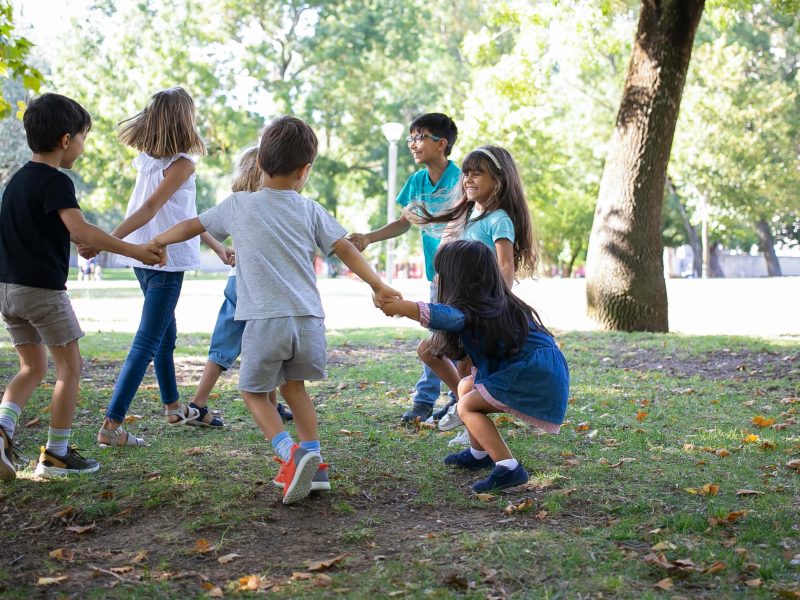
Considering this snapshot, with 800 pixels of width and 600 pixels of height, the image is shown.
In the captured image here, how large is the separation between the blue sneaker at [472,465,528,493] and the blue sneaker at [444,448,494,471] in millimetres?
388

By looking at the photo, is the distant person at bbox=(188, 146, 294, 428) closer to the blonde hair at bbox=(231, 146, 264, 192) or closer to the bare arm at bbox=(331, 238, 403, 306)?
the blonde hair at bbox=(231, 146, 264, 192)

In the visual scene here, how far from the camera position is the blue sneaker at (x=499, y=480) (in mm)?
A: 4418

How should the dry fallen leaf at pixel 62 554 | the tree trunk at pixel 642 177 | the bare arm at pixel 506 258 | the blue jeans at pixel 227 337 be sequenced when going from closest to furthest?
the dry fallen leaf at pixel 62 554, the bare arm at pixel 506 258, the blue jeans at pixel 227 337, the tree trunk at pixel 642 177

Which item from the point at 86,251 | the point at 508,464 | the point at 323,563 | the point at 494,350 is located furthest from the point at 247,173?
the point at 323,563

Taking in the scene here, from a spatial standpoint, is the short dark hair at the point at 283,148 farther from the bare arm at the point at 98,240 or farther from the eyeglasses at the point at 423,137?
the eyeglasses at the point at 423,137

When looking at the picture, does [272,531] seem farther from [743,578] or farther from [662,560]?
[743,578]

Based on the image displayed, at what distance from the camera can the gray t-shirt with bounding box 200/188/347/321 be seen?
4.16 metres

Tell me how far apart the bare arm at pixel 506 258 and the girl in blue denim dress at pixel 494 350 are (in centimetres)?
39

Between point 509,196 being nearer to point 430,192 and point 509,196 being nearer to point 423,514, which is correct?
point 430,192

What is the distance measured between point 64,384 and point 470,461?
7.01ft

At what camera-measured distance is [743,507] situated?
414 cm

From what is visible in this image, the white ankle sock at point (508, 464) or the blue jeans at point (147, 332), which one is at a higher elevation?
the blue jeans at point (147, 332)

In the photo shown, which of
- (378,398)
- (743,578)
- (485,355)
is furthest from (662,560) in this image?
(378,398)

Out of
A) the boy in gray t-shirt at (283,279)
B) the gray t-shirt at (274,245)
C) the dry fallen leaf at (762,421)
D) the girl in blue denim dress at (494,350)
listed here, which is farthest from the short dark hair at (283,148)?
the dry fallen leaf at (762,421)
